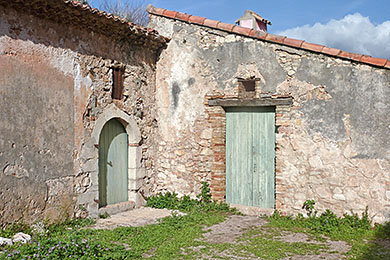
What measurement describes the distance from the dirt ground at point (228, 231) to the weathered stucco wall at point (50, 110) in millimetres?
607

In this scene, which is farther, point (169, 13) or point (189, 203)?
point (169, 13)

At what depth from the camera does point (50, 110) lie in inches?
222

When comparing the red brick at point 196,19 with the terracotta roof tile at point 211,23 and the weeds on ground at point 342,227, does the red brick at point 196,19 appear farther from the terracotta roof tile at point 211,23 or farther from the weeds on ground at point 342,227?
the weeds on ground at point 342,227

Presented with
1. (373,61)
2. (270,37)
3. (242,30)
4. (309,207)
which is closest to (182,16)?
(242,30)

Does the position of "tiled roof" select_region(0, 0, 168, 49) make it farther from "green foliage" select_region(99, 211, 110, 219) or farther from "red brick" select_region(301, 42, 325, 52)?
"green foliage" select_region(99, 211, 110, 219)

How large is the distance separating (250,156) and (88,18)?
12.3 ft

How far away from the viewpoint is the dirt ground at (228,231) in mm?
4769

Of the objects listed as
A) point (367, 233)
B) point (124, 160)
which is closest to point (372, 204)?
point (367, 233)

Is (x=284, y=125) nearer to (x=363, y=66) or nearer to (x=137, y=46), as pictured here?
(x=363, y=66)

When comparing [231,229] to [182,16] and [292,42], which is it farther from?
[182,16]

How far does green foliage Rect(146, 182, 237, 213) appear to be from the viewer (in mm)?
7145

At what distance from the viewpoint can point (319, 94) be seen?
624cm

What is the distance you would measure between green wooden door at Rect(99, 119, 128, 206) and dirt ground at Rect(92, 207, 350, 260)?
0.39 meters

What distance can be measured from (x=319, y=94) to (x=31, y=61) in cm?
449
